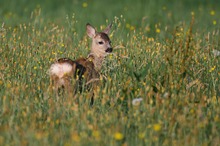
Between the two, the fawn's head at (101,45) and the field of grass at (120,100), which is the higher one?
the fawn's head at (101,45)

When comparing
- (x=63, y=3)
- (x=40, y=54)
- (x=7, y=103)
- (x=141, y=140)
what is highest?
(x=63, y=3)

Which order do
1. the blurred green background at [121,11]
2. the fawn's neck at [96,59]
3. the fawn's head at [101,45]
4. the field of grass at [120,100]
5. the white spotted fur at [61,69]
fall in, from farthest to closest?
1. the blurred green background at [121,11]
2. the fawn's head at [101,45]
3. the fawn's neck at [96,59]
4. the white spotted fur at [61,69]
5. the field of grass at [120,100]

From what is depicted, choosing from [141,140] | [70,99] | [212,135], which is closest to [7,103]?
[70,99]

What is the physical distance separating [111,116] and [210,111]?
128cm

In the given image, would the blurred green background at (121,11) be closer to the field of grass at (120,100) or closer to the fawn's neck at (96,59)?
the fawn's neck at (96,59)

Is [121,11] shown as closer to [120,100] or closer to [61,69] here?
[61,69]

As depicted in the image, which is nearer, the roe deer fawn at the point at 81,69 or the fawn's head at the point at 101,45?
the roe deer fawn at the point at 81,69

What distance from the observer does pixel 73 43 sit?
1005 centimetres

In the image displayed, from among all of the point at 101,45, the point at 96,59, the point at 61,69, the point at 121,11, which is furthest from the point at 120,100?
the point at 121,11

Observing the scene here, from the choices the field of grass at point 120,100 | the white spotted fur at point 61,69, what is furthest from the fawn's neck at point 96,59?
the white spotted fur at point 61,69

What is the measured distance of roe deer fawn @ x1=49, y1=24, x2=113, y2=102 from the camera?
731cm

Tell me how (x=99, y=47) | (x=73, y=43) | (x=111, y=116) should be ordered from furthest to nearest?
1. (x=73, y=43)
2. (x=99, y=47)
3. (x=111, y=116)

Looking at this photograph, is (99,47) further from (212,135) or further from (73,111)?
(212,135)

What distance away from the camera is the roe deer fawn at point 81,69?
7312 mm
